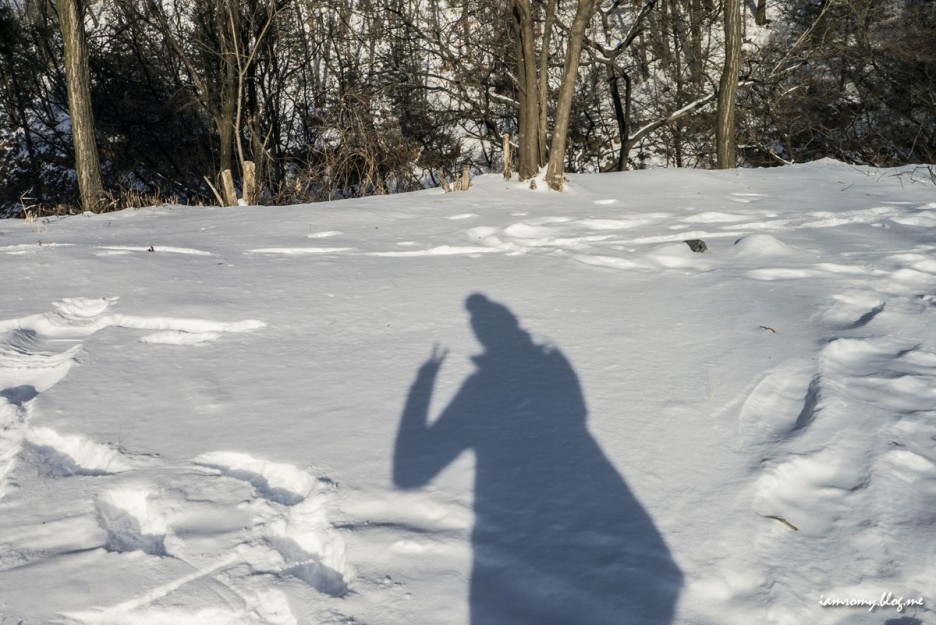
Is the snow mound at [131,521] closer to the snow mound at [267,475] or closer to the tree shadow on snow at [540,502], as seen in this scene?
the snow mound at [267,475]

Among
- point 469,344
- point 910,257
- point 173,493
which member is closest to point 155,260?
point 469,344

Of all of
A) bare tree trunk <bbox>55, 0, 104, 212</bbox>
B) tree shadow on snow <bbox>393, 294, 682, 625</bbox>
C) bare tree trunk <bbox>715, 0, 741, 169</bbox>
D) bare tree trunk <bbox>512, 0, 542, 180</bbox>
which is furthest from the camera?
bare tree trunk <bbox>715, 0, 741, 169</bbox>

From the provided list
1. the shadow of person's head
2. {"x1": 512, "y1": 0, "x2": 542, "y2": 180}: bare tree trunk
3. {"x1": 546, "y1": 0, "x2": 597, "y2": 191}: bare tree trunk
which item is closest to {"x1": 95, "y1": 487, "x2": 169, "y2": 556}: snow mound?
the shadow of person's head

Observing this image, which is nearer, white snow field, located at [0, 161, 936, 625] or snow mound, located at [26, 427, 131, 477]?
white snow field, located at [0, 161, 936, 625]

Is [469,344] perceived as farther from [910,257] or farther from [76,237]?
[76,237]

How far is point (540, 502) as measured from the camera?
2.24 m

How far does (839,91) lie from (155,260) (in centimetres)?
1678

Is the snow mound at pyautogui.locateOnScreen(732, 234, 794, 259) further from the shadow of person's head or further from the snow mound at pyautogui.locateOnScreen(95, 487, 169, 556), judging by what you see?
the snow mound at pyautogui.locateOnScreen(95, 487, 169, 556)

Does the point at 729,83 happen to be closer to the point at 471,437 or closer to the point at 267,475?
the point at 471,437

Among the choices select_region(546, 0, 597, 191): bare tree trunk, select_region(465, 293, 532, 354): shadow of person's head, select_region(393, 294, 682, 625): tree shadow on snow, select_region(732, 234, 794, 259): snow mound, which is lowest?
select_region(393, 294, 682, 625): tree shadow on snow

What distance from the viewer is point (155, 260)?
189 inches

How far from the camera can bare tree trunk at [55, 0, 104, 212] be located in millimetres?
9680

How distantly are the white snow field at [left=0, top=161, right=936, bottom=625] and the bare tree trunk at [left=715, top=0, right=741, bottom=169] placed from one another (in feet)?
21.9

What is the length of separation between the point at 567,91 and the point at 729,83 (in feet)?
14.1
